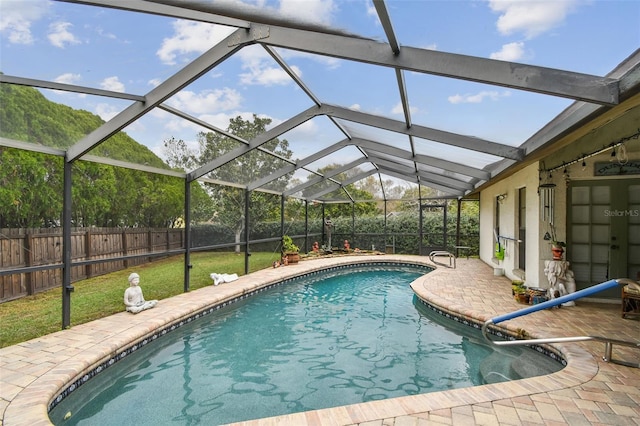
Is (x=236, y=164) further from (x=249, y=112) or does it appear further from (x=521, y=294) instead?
(x=521, y=294)

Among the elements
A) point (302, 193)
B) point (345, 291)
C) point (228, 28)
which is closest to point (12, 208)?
point (228, 28)

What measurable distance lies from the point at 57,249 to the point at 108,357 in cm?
325

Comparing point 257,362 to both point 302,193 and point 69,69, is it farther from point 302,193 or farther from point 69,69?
point 302,193

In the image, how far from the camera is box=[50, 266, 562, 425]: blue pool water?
3260mm

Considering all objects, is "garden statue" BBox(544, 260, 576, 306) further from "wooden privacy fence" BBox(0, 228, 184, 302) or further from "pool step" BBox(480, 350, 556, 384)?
"wooden privacy fence" BBox(0, 228, 184, 302)

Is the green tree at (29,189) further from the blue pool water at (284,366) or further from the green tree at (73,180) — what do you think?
the blue pool water at (284,366)

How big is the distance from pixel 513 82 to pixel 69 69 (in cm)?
Answer: 440

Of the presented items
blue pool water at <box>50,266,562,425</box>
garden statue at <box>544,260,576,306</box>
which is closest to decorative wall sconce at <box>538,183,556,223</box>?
garden statue at <box>544,260,576,306</box>

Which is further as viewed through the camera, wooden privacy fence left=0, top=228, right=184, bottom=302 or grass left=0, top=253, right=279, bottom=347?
wooden privacy fence left=0, top=228, right=184, bottom=302

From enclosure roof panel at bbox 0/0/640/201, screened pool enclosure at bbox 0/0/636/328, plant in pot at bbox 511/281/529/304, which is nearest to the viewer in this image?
enclosure roof panel at bbox 0/0/640/201

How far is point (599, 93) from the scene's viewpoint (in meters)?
2.71

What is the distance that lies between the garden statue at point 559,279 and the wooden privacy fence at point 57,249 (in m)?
7.30

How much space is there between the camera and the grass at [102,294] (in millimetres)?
5035

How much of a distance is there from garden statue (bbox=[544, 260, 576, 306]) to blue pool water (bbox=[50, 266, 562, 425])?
1.64m
